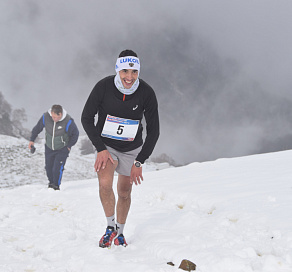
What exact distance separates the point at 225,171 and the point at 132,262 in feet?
17.3

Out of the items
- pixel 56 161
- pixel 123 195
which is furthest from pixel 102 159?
pixel 56 161

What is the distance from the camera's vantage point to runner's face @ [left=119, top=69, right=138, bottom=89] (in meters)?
Result: 3.27

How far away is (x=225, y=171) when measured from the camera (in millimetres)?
7719

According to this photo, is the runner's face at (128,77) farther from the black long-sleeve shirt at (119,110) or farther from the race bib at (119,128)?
the race bib at (119,128)

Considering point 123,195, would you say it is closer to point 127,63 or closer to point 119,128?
point 119,128

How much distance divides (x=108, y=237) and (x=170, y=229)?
3.16 feet

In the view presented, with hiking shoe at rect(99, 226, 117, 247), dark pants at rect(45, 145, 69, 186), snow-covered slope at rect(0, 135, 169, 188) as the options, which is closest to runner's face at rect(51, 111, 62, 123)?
dark pants at rect(45, 145, 69, 186)

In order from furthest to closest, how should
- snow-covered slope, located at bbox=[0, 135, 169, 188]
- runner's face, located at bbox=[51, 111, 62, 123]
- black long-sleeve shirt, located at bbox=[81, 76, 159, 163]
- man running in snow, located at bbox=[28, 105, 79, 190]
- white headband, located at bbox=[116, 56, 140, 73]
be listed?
Answer: snow-covered slope, located at bbox=[0, 135, 169, 188] → man running in snow, located at bbox=[28, 105, 79, 190] → runner's face, located at bbox=[51, 111, 62, 123] → black long-sleeve shirt, located at bbox=[81, 76, 159, 163] → white headband, located at bbox=[116, 56, 140, 73]

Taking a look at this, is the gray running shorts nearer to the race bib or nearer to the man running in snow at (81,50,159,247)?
the man running in snow at (81,50,159,247)

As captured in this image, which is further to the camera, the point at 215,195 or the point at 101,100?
the point at 215,195

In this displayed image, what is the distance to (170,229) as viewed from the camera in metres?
3.99

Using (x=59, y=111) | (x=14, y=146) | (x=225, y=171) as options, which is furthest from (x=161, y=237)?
(x=14, y=146)

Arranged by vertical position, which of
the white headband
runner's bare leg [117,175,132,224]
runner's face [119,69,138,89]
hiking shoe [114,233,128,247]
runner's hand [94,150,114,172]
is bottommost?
hiking shoe [114,233,128,247]

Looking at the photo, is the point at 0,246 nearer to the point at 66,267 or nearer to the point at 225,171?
the point at 66,267
